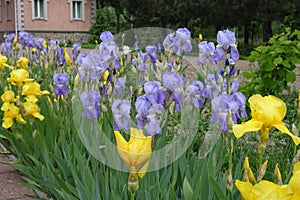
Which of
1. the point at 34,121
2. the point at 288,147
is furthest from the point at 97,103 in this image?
the point at 288,147

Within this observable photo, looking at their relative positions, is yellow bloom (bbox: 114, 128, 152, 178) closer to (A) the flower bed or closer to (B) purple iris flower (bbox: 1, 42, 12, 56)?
(A) the flower bed

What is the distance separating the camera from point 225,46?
5.96 feet

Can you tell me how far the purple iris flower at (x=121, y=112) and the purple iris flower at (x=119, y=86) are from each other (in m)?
0.42

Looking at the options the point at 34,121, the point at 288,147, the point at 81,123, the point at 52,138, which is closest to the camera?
the point at 81,123

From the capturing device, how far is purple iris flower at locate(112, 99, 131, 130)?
55.1 inches

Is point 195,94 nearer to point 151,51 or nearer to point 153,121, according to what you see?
point 153,121

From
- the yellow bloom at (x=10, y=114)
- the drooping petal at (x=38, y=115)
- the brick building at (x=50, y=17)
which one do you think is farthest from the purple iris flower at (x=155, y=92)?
the brick building at (x=50, y=17)

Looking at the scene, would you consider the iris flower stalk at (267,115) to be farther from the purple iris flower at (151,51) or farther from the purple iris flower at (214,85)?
the purple iris flower at (151,51)

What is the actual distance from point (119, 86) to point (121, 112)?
0.48 meters

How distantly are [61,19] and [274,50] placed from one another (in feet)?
62.4

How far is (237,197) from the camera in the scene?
1.57 m

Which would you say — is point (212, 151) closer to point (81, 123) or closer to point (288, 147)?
point (81, 123)

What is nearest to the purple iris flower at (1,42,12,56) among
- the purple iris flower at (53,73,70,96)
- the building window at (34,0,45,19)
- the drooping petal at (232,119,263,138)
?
the purple iris flower at (53,73,70,96)

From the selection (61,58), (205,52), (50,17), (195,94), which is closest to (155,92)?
(195,94)
